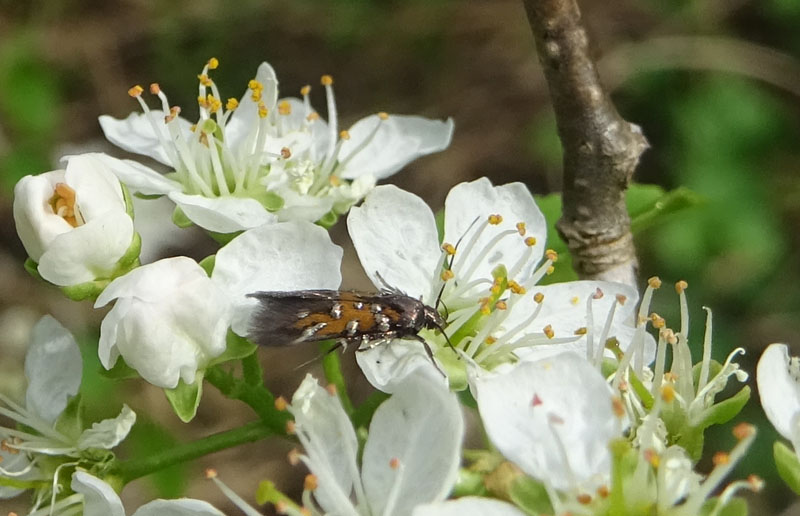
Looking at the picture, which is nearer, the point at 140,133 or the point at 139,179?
the point at 139,179

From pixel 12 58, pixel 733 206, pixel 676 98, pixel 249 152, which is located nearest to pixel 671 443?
pixel 249 152

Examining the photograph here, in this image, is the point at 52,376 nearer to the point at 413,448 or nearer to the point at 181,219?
the point at 181,219

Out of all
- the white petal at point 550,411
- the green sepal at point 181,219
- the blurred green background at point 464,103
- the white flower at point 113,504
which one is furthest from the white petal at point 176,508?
the blurred green background at point 464,103

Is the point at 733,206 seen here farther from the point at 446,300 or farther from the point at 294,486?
the point at 446,300

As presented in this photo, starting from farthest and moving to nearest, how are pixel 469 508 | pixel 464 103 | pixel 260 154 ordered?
pixel 464 103
pixel 260 154
pixel 469 508

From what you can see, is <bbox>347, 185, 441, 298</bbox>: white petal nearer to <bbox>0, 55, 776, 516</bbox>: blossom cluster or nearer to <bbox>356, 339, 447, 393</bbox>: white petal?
<bbox>0, 55, 776, 516</bbox>: blossom cluster

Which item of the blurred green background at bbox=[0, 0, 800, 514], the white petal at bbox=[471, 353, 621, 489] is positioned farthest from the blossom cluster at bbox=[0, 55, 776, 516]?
the blurred green background at bbox=[0, 0, 800, 514]

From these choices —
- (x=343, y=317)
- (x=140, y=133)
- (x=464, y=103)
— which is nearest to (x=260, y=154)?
(x=140, y=133)
